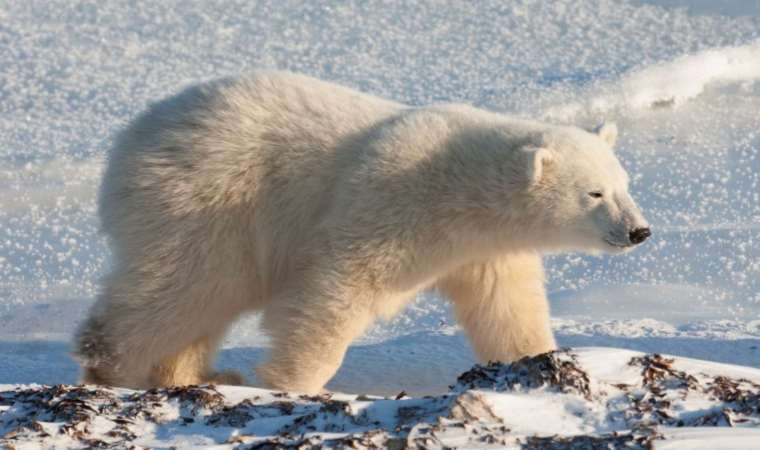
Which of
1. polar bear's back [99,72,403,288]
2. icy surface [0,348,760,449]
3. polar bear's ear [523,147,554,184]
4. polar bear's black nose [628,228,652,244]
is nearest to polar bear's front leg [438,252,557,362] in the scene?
polar bear's ear [523,147,554,184]

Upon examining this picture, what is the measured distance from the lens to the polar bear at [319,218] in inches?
173

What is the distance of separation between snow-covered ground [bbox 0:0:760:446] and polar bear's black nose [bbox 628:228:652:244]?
1.19 metres

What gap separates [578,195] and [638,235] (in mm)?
274

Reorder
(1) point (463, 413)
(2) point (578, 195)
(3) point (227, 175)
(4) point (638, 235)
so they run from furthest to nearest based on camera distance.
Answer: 1. (3) point (227, 175)
2. (2) point (578, 195)
3. (4) point (638, 235)
4. (1) point (463, 413)

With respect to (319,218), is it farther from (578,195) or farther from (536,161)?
(578,195)

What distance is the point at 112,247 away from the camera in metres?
4.69

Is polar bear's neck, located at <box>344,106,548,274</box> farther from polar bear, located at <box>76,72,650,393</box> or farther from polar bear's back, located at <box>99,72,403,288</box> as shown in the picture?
polar bear's back, located at <box>99,72,403,288</box>

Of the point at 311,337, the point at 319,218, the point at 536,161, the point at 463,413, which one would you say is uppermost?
the point at 536,161

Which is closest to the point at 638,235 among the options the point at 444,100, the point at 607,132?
the point at 607,132

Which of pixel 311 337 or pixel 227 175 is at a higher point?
pixel 227 175

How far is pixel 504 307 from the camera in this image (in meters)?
4.78

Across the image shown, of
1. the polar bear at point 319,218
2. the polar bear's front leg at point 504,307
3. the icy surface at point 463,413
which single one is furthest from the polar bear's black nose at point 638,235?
the icy surface at point 463,413

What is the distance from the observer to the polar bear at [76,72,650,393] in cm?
438

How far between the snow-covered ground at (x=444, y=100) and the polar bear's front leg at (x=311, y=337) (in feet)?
1.53
